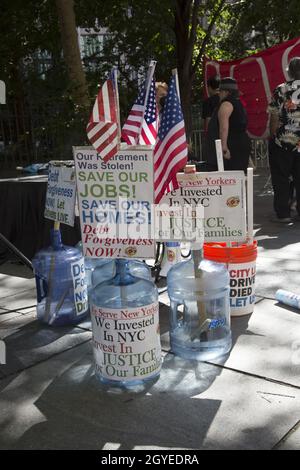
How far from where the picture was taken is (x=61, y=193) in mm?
3998

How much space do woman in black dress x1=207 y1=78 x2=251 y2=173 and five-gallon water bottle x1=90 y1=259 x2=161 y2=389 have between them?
143 inches

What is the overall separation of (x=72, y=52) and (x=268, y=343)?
7.11m

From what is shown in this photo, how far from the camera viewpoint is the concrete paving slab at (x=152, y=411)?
2.49 metres

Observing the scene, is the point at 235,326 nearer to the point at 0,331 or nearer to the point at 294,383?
the point at 294,383

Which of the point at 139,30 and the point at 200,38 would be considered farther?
the point at 200,38

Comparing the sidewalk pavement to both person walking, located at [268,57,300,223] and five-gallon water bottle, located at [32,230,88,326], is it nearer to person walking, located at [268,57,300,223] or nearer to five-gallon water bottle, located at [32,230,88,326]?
five-gallon water bottle, located at [32,230,88,326]

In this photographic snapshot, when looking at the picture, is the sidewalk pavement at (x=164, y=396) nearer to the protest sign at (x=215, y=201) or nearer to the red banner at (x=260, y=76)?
the protest sign at (x=215, y=201)

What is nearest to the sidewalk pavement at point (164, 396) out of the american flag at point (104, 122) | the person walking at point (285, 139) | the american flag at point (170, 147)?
the american flag at point (170, 147)

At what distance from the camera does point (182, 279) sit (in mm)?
3473

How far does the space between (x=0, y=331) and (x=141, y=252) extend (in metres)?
1.63

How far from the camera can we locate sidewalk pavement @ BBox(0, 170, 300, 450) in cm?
250

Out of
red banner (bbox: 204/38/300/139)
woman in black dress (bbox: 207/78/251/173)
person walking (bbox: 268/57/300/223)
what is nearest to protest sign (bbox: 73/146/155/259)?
woman in black dress (bbox: 207/78/251/173)

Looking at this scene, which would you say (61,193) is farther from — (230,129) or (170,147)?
(230,129)
